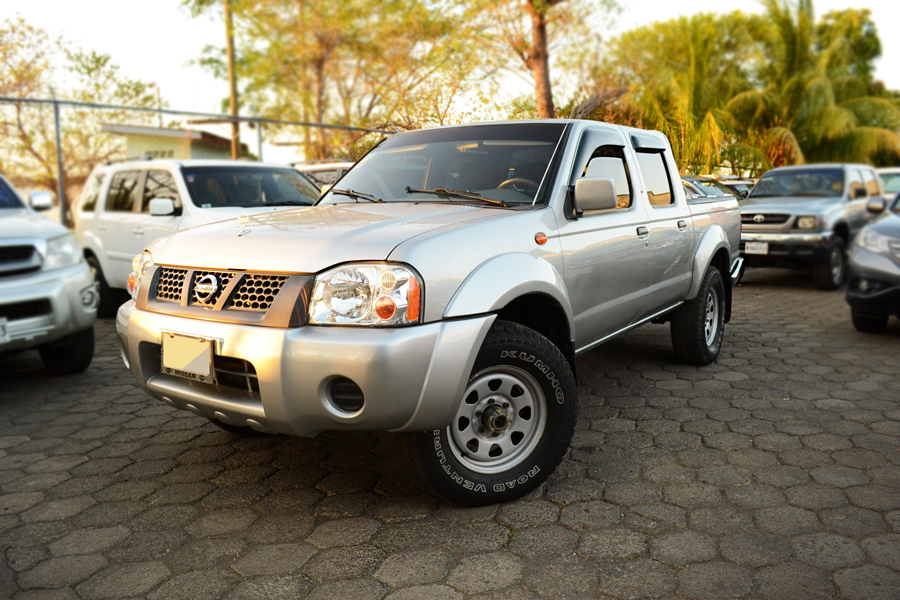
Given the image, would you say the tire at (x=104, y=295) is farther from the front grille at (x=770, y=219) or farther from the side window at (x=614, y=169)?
the front grille at (x=770, y=219)

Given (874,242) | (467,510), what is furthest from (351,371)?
(874,242)

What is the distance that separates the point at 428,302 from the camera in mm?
2652

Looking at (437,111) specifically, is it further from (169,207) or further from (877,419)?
(877,419)

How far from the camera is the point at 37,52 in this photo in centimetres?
2025

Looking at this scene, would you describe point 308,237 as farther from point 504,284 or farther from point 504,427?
point 504,427

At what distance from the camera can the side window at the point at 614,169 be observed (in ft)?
13.0

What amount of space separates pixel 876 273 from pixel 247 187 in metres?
6.12

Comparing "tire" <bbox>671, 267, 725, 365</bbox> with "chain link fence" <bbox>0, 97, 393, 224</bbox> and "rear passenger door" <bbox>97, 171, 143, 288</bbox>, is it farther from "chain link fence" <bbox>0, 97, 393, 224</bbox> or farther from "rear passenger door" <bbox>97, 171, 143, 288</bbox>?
"chain link fence" <bbox>0, 97, 393, 224</bbox>

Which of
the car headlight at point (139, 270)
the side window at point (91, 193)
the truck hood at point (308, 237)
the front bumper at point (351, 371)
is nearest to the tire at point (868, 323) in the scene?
the truck hood at point (308, 237)

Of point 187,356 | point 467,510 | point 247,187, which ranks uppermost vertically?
point 247,187

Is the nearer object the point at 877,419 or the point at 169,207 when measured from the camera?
the point at 877,419

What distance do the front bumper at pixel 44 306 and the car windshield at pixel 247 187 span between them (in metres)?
2.14

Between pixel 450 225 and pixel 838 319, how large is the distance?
620 centimetres

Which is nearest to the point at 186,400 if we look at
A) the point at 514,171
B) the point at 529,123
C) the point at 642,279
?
the point at 514,171
